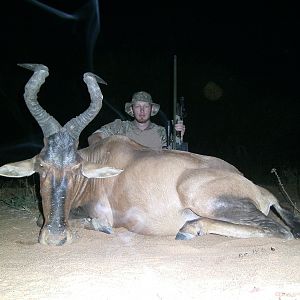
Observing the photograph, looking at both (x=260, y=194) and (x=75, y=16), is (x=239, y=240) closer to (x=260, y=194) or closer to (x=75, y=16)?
(x=260, y=194)

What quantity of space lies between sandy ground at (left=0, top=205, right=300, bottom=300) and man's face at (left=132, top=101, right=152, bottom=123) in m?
3.43

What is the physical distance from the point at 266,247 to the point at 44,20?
32474 millimetres

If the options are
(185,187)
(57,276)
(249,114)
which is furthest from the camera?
(249,114)

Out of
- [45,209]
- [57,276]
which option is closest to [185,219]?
[45,209]

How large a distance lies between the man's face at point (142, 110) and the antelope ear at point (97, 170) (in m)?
2.91

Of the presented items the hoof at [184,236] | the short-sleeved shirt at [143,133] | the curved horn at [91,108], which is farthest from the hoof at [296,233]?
the short-sleeved shirt at [143,133]

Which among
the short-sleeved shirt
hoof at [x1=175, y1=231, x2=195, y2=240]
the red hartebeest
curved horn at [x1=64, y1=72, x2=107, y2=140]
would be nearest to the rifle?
the short-sleeved shirt

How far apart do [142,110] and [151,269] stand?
16.0 feet

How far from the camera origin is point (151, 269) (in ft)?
13.6

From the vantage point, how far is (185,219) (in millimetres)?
5785

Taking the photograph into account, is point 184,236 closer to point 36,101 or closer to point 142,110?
point 36,101

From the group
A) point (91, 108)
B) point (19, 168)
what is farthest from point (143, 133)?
point (19, 168)

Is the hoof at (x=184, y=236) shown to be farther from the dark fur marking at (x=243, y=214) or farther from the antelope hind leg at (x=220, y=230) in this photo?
the dark fur marking at (x=243, y=214)

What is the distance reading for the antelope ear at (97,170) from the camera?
5.90m
